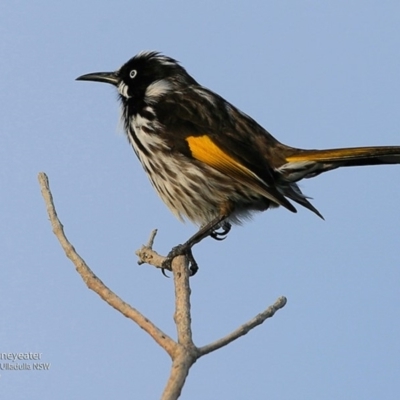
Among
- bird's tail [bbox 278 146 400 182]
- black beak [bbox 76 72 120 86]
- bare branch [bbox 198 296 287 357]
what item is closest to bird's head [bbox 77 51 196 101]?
black beak [bbox 76 72 120 86]

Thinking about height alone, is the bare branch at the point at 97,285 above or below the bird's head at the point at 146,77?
below

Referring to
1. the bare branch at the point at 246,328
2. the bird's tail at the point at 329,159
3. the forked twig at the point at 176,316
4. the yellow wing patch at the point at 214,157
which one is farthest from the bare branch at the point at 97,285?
the bird's tail at the point at 329,159

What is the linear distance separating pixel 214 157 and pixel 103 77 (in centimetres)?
224

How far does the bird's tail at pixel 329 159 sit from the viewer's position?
882cm

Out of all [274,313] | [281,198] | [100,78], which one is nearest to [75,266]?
[274,313]

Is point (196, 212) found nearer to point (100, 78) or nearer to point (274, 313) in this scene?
point (100, 78)

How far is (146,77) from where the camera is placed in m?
10.1

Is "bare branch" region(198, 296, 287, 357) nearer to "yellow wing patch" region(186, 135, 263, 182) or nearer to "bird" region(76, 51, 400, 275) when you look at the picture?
"bird" region(76, 51, 400, 275)

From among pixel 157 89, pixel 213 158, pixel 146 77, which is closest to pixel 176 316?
pixel 213 158

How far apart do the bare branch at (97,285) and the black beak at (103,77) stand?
344 cm

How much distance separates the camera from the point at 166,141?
927cm

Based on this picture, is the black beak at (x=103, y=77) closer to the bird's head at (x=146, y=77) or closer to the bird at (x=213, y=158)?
the bird's head at (x=146, y=77)

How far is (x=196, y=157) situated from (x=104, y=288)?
2.91 meters

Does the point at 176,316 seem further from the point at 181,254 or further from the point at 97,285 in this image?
the point at 181,254
